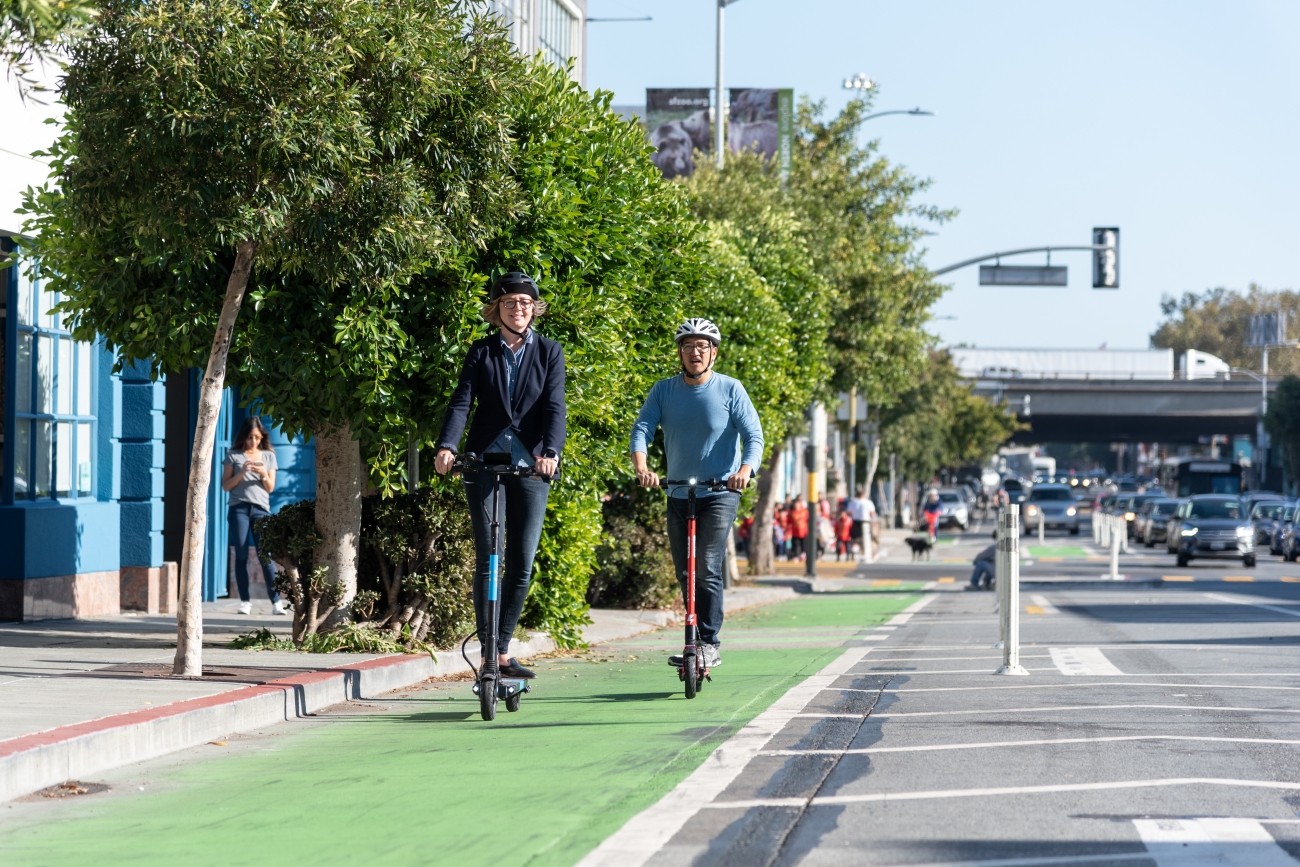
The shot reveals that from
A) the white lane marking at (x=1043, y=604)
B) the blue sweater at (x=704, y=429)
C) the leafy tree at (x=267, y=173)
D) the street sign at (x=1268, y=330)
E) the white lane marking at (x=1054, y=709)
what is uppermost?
the street sign at (x=1268, y=330)

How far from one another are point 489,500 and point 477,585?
1.34ft

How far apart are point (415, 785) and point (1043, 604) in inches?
684

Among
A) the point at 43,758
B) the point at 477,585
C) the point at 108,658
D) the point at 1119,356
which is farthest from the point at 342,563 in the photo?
the point at 1119,356

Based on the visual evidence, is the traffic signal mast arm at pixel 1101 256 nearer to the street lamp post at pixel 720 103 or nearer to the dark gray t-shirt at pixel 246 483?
the street lamp post at pixel 720 103

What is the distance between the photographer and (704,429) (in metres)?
10.3

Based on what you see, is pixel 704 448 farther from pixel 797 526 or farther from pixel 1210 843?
pixel 797 526

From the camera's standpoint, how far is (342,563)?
1184cm

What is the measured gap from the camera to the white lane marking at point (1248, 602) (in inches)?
814

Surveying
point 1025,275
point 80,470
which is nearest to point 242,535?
point 80,470

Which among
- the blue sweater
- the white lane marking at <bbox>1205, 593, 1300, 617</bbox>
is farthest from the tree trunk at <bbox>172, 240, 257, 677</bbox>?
the white lane marking at <bbox>1205, 593, 1300, 617</bbox>

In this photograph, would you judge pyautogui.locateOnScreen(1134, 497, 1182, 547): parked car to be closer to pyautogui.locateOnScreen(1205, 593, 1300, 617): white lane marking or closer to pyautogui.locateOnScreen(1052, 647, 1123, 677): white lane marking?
pyautogui.locateOnScreen(1205, 593, 1300, 617): white lane marking

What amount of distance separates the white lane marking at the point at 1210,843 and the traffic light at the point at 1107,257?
3080cm

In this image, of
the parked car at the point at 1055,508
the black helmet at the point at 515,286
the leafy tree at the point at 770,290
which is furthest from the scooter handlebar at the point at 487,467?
the parked car at the point at 1055,508

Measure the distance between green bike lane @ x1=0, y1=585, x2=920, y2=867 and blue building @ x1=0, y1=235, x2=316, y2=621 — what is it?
15.2ft
